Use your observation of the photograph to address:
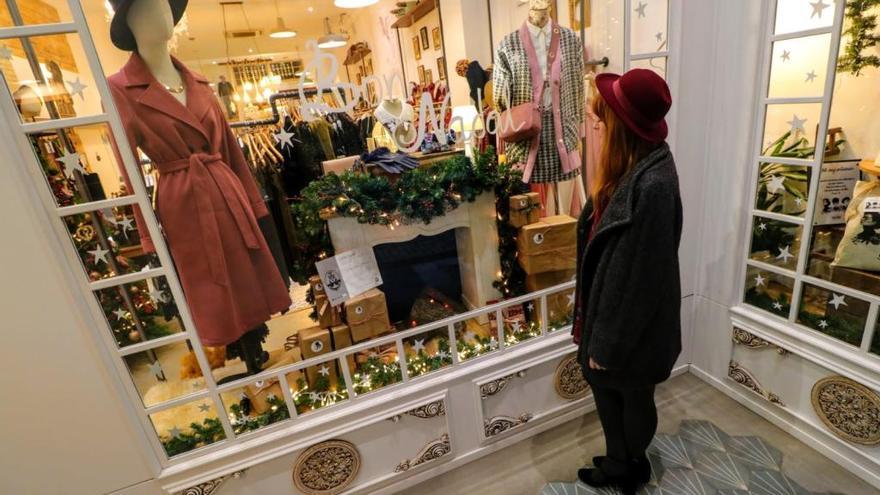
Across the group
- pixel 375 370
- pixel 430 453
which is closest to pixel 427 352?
pixel 375 370

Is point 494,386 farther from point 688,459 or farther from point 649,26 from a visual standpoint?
point 649,26

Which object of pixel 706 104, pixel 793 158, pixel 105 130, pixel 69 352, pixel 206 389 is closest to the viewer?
pixel 105 130

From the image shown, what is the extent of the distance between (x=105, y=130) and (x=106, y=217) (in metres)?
0.27

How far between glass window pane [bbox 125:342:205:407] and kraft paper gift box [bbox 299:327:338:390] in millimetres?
373

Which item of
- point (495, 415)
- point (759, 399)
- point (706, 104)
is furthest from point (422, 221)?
point (759, 399)

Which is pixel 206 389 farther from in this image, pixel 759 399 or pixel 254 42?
pixel 759 399

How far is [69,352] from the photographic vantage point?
138cm

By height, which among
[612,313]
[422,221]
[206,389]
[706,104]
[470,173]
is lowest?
[206,389]

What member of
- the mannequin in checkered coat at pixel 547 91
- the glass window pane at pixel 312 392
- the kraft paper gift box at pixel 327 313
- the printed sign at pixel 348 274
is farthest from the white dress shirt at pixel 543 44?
the glass window pane at pixel 312 392

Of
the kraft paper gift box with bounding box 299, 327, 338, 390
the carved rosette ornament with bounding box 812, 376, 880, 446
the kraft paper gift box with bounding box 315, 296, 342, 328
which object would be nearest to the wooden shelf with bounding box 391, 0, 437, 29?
the kraft paper gift box with bounding box 315, 296, 342, 328

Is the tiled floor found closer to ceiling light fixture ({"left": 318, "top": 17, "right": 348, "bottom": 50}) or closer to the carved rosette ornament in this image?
the carved rosette ornament

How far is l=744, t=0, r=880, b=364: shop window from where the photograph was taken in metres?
1.55

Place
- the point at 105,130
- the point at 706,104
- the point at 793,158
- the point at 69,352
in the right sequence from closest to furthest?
the point at 105,130, the point at 69,352, the point at 793,158, the point at 706,104

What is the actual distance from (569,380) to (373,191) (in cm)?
137
